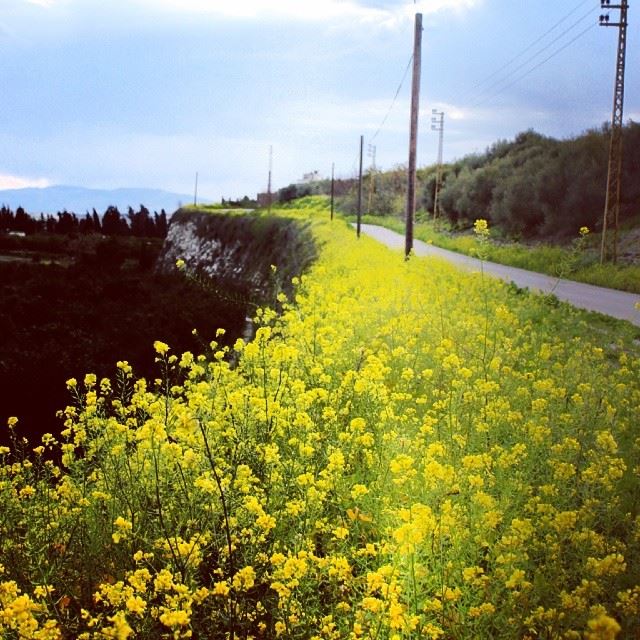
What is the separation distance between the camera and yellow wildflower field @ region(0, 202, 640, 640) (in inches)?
143

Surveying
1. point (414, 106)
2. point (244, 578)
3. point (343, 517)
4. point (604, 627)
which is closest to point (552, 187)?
point (414, 106)

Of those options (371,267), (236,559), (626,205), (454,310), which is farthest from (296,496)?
(626,205)

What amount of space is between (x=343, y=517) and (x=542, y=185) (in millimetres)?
32997

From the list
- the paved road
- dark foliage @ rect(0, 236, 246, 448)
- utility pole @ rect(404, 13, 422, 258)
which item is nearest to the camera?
the paved road

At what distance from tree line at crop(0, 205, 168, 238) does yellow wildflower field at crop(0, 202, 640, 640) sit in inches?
3455

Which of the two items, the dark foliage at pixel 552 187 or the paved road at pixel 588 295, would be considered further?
the dark foliage at pixel 552 187

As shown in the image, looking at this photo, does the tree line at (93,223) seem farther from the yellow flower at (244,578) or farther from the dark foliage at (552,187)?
the yellow flower at (244,578)

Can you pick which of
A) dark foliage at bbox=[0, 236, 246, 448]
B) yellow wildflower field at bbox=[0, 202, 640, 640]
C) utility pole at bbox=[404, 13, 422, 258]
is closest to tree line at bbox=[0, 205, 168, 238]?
dark foliage at bbox=[0, 236, 246, 448]

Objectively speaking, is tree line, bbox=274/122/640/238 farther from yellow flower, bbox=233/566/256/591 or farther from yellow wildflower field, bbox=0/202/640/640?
yellow flower, bbox=233/566/256/591

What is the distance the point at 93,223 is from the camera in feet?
315

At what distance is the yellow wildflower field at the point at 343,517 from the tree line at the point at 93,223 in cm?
8776

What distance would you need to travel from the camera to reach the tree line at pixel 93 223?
3580 inches

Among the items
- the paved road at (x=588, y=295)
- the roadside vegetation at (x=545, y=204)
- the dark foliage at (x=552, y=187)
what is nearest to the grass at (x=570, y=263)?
the roadside vegetation at (x=545, y=204)

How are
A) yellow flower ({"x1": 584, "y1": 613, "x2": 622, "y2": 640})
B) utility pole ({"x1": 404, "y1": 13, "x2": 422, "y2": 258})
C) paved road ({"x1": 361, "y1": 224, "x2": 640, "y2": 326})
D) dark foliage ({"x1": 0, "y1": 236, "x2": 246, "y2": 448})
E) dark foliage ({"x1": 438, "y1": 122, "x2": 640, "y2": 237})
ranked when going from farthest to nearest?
dark foliage ({"x1": 438, "y1": 122, "x2": 640, "y2": 237}), utility pole ({"x1": 404, "y1": 13, "x2": 422, "y2": 258}), dark foliage ({"x1": 0, "y1": 236, "x2": 246, "y2": 448}), paved road ({"x1": 361, "y1": 224, "x2": 640, "y2": 326}), yellow flower ({"x1": 584, "y1": 613, "x2": 622, "y2": 640})
